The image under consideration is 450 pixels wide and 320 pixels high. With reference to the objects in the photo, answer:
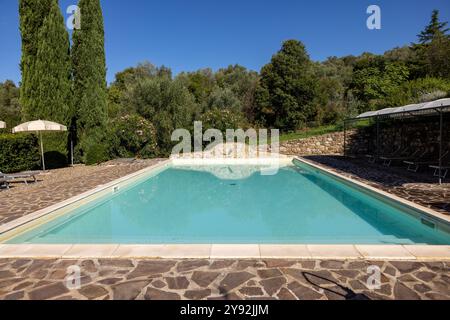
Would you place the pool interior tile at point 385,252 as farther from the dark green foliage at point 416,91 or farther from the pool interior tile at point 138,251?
the dark green foliage at point 416,91

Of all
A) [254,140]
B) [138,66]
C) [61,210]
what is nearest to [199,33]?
[138,66]

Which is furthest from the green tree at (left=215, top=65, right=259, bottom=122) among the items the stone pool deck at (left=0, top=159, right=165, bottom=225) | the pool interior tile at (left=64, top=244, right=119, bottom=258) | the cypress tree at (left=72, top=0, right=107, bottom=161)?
the pool interior tile at (left=64, top=244, right=119, bottom=258)

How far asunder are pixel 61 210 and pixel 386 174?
851 cm

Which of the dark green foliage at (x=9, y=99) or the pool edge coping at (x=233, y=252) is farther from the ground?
the dark green foliage at (x=9, y=99)

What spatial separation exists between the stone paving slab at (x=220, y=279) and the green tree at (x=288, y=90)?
22.4 metres

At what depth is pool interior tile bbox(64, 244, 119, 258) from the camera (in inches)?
133

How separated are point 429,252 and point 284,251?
1.67 m

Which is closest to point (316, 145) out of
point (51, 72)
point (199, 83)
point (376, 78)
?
point (51, 72)

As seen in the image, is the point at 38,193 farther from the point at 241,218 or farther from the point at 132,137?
the point at 132,137

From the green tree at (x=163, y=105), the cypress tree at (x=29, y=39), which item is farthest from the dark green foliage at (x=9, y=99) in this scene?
the cypress tree at (x=29, y=39)

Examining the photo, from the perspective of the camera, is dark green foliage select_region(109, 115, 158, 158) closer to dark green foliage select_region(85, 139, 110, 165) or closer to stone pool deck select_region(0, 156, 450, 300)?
dark green foliage select_region(85, 139, 110, 165)

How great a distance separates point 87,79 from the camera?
1376 centimetres

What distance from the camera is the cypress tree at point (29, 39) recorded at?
11.7m

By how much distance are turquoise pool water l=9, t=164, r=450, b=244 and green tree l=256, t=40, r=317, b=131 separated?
1699 centimetres
